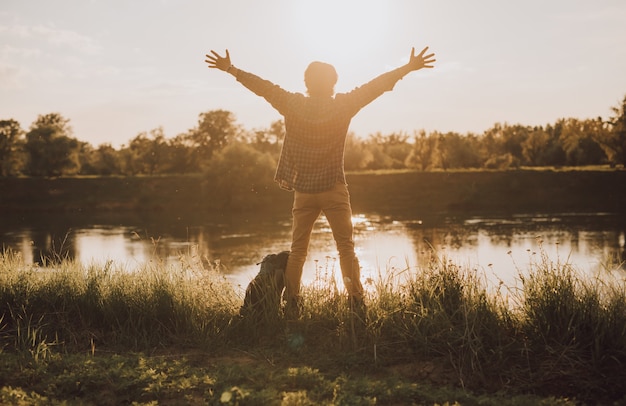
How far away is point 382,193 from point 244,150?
10.5 meters

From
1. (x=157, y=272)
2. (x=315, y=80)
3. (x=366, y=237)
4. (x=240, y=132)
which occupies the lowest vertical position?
(x=366, y=237)

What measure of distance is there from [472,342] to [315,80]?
2.53m

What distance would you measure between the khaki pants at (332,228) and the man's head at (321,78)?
84 centimetres

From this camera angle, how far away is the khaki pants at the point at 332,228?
17.0 feet

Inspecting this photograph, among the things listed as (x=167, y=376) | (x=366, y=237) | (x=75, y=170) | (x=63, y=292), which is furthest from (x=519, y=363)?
(x=75, y=170)

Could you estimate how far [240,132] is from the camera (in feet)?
246

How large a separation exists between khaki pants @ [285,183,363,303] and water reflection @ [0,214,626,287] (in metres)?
9.12

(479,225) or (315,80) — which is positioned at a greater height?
(315,80)

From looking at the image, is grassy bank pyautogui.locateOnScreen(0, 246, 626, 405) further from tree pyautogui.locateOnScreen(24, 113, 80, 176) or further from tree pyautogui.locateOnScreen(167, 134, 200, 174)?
tree pyautogui.locateOnScreen(167, 134, 200, 174)

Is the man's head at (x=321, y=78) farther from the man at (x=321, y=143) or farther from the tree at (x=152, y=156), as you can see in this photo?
the tree at (x=152, y=156)

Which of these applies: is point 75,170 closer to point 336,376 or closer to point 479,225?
point 479,225

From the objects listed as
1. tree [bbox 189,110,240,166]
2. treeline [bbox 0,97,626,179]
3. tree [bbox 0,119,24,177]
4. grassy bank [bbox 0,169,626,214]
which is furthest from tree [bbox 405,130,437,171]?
tree [bbox 0,119,24,177]

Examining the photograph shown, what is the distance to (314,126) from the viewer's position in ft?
17.0

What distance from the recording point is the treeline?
4722 centimetres
